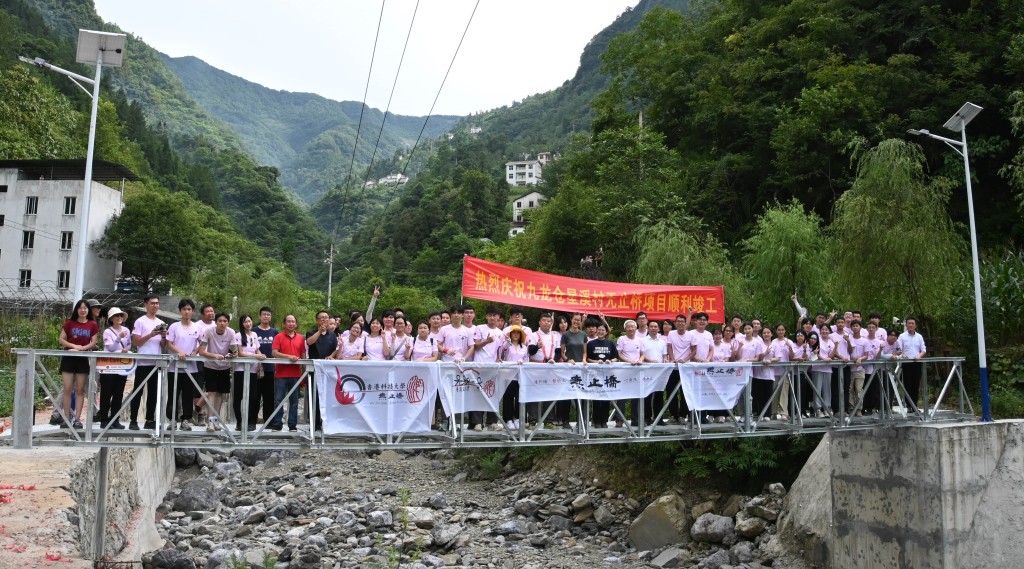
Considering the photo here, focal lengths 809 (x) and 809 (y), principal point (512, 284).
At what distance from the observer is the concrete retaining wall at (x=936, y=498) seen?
13148mm

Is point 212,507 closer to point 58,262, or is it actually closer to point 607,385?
point 607,385

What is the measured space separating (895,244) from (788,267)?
163 inches

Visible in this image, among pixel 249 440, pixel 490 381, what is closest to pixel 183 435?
pixel 249 440

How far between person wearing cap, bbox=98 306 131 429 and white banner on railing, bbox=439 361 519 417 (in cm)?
391

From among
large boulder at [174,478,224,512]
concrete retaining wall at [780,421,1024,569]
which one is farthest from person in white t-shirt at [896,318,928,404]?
large boulder at [174,478,224,512]

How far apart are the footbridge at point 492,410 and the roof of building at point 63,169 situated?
38.0 metres

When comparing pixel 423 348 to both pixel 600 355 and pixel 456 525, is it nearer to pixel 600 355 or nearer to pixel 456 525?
pixel 600 355

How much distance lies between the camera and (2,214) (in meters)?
46.1

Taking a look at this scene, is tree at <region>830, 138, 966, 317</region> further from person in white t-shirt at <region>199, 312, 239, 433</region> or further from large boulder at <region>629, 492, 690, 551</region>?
person in white t-shirt at <region>199, 312, 239, 433</region>

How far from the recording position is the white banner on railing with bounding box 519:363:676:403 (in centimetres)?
1107

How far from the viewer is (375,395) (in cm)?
1016

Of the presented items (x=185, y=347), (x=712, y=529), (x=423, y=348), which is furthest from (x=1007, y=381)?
(x=185, y=347)

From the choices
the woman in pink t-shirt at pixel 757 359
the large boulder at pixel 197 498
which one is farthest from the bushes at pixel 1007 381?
the large boulder at pixel 197 498

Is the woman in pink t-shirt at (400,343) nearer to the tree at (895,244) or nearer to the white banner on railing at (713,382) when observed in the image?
the white banner on railing at (713,382)
